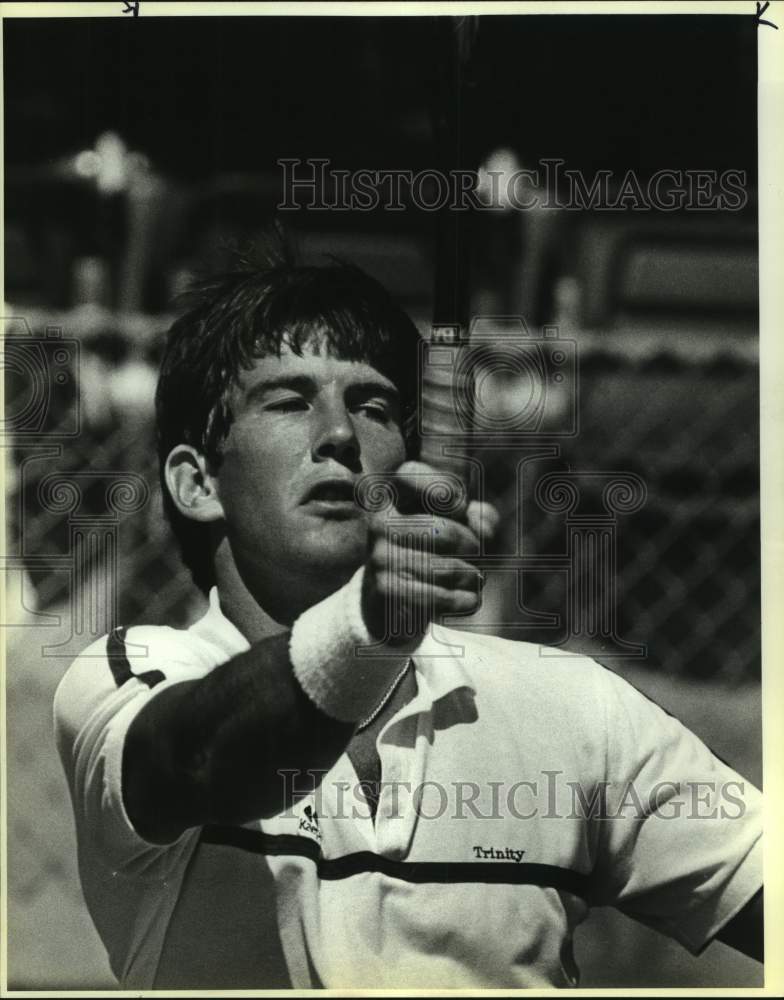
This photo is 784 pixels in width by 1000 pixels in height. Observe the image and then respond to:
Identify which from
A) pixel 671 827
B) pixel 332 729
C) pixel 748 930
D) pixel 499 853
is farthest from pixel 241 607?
pixel 748 930

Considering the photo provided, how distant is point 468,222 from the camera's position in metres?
3.51

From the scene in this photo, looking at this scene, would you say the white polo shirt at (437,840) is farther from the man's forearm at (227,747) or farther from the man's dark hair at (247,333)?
the man's dark hair at (247,333)

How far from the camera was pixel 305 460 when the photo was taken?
3.48 metres

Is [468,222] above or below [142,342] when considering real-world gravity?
above

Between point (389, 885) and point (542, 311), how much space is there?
4.58ft

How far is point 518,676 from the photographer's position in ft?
11.6

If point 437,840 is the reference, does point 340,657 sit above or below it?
above

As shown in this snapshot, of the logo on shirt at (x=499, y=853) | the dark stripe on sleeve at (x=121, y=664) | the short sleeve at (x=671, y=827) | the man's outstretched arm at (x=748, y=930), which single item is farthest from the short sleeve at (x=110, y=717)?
the man's outstretched arm at (x=748, y=930)

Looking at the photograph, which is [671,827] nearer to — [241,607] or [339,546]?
[339,546]

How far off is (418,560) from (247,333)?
67cm

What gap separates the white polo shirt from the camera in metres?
3.48

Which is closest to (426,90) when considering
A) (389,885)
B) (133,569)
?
(133,569)

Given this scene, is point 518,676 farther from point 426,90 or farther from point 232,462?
point 426,90

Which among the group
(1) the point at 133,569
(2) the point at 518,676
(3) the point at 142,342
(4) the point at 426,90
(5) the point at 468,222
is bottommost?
(2) the point at 518,676
